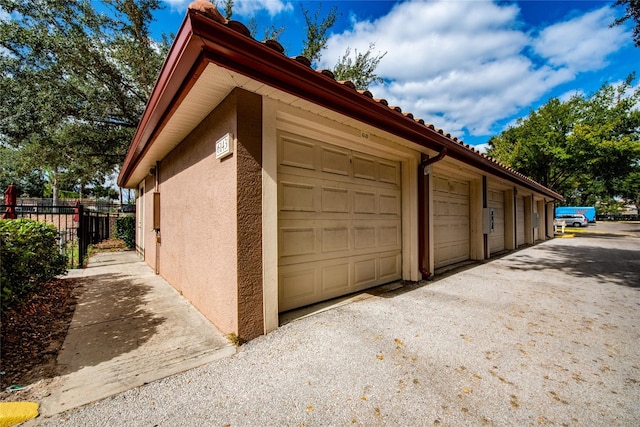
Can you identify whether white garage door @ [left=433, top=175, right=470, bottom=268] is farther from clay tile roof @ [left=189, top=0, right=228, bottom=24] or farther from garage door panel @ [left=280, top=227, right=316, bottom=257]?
clay tile roof @ [left=189, top=0, right=228, bottom=24]

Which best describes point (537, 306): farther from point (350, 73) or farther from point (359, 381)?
point (350, 73)

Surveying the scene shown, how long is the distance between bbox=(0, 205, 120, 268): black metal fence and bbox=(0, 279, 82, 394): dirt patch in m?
2.90

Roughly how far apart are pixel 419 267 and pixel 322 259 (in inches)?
92.2

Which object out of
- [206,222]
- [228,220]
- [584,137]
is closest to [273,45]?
[228,220]

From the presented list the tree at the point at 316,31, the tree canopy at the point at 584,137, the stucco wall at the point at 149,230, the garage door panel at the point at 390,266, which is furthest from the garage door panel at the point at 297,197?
the tree canopy at the point at 584,137

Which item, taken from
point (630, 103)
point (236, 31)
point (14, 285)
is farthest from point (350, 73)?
point (630, 103)

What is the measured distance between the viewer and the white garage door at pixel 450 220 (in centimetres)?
630

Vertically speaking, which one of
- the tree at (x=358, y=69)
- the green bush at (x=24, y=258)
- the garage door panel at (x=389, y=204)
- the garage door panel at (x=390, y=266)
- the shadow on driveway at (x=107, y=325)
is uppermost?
the tree at (x=358, y=69)

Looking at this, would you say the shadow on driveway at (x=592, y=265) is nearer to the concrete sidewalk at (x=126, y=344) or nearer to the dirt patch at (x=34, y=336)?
the concrete sidewalk at (x=126, y=344)

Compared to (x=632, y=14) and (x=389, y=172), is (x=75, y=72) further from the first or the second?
(x=632, y=14)

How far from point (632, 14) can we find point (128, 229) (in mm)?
16411

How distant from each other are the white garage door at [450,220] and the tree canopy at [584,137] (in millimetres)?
15286

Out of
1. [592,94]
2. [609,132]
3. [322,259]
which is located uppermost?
[592,94]

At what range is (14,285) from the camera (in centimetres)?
299
